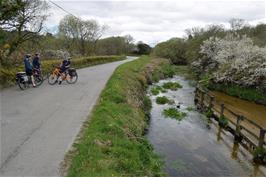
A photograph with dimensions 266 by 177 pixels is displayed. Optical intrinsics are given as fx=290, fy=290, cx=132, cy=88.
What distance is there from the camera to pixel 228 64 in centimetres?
2905

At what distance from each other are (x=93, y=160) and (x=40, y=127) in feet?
10.9

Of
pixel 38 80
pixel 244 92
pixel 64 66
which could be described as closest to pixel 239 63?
pixel 244 92

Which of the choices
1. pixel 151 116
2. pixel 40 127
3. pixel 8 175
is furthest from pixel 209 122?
pixel 8 175

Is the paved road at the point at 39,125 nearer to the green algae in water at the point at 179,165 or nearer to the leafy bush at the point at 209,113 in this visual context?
the green algae in water at the point at 179,165

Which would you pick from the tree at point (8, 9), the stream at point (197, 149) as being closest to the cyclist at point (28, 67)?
the tree at point (8, 9)

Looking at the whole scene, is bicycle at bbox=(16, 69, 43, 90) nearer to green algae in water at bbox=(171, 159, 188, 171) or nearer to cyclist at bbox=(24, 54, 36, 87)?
cyclist at bbox=(24, 54, 36, 87)

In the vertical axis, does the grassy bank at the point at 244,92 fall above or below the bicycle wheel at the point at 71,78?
below

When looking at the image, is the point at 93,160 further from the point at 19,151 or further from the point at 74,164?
the point at 19,151

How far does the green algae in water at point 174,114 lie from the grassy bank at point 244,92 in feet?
29.2

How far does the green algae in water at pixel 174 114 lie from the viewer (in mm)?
17578

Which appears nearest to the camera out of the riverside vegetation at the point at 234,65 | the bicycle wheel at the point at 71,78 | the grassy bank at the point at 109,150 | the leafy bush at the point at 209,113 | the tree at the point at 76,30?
the grassy bank at the point at 109,150

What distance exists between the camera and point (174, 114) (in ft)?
59.1

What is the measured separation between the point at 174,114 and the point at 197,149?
18.4ft

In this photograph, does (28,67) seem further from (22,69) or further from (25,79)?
(22,69)
